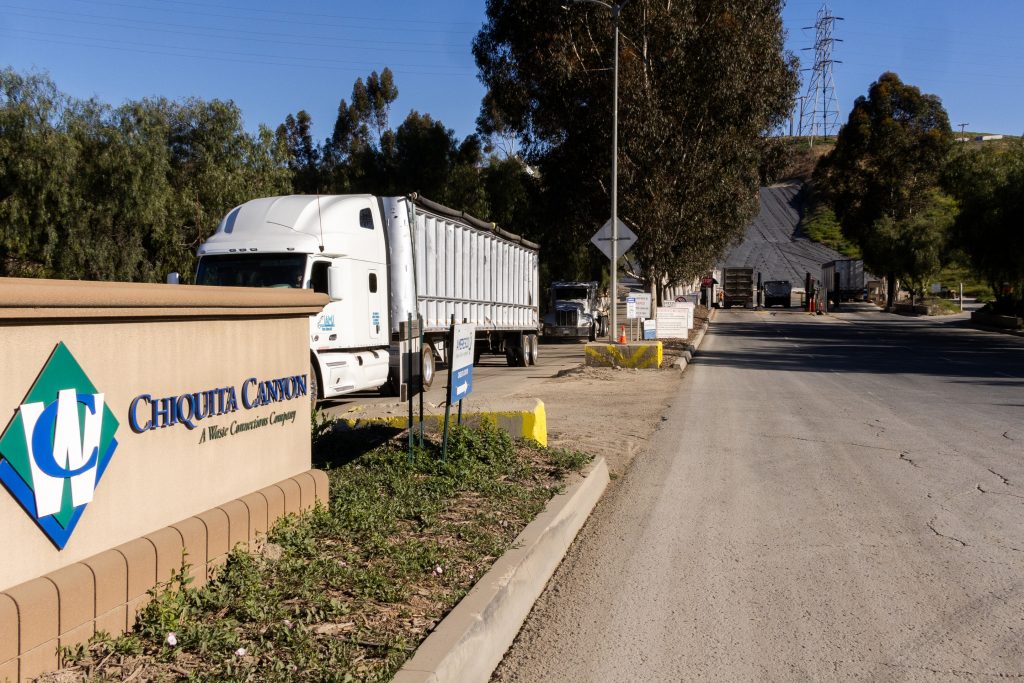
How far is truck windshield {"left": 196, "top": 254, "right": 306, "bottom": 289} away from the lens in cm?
1458

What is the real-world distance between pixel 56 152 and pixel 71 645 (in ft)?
123

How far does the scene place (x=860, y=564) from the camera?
6535 millimetres

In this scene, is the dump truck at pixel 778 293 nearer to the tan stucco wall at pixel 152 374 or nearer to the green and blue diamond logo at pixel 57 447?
the tan stucco wall at pixel 152 374

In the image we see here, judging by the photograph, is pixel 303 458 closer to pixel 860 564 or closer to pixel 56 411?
pixel 56 411

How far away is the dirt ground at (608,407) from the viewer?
37.0 feet

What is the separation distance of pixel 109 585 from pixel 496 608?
1922 millimetres

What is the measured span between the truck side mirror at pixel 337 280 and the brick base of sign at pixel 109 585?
9.31 m

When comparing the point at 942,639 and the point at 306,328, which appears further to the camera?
the point at 306,328

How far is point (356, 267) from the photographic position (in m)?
15.5

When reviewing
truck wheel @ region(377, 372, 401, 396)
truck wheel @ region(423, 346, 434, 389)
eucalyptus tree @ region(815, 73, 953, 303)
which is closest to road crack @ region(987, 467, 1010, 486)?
truck wheel @ region(377, 372, 401, 396)

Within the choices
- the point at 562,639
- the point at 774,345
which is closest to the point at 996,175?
the point at 774,345

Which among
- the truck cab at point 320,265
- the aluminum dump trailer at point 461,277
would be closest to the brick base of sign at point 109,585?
the truck cab at point 320,265

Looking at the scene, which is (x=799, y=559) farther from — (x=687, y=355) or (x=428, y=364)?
(x=687, y=355)

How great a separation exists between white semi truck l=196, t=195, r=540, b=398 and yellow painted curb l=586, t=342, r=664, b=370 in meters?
4.04
